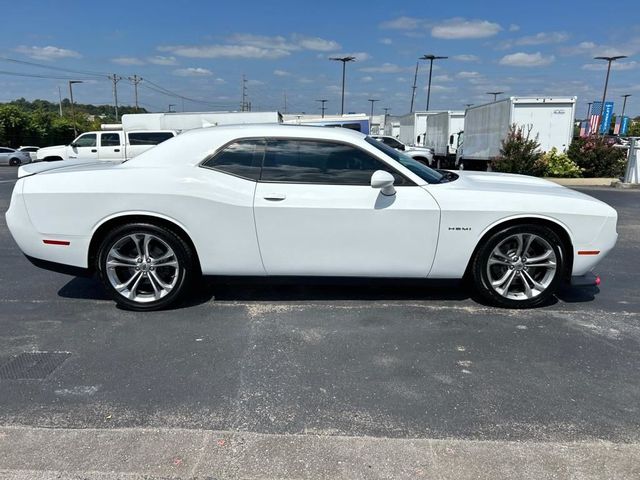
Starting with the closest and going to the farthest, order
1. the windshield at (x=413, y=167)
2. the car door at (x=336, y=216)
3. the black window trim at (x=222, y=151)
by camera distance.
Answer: the car door at (x=336, y=216)
the black window trim at (x=222, y=151)
the windshield at (x=413, y=167)

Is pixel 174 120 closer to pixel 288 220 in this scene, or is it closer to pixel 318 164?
pixel 318 164

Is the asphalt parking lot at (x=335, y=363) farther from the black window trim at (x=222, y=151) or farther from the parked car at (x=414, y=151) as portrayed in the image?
the parked car at (x=414, y=151)

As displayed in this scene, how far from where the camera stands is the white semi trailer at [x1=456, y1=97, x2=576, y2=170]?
17062 millimetres

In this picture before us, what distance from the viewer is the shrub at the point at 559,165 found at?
58.0 ft

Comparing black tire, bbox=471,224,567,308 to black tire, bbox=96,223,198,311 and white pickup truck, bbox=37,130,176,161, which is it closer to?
black tire, bbox=96,223,198,311

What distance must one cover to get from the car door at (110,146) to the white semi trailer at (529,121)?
1501cm

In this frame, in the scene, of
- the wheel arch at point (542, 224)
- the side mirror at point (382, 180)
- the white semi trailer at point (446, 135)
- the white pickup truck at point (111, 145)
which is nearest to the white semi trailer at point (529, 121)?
the white semi trailer at point (446, 135)

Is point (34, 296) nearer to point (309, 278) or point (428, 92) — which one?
point (309, 278)

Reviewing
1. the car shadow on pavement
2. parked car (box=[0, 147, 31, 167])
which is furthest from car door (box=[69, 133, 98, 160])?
the car shadow on pavement

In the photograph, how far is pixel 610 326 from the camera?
391 centimetres

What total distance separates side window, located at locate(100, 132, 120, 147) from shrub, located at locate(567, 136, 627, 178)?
1798 centimetres

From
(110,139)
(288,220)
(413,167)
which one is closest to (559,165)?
(413,167)

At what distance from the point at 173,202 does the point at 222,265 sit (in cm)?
66

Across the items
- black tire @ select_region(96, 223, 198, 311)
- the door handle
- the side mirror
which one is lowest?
black tire @ select_region(96, 223, 198, 311)
